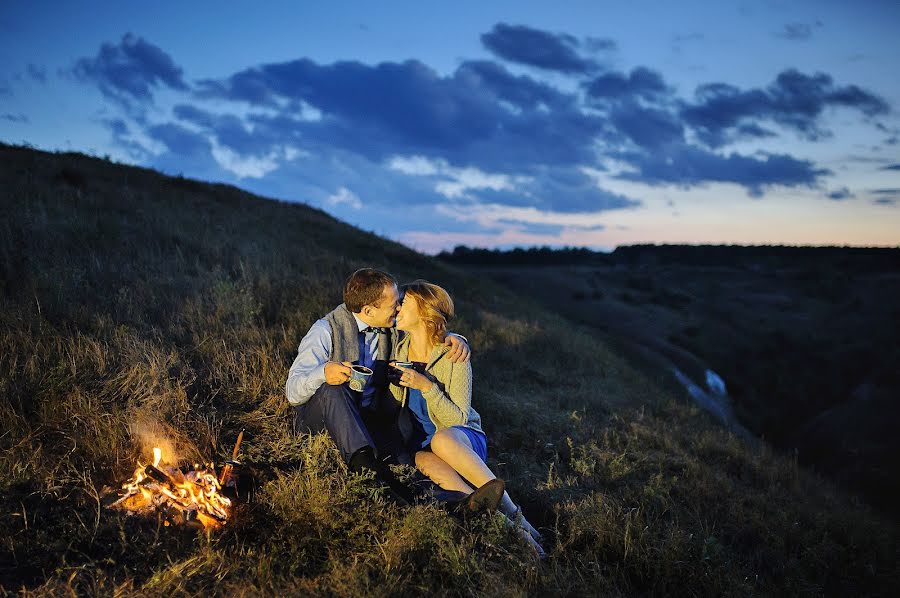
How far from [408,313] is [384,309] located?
21cm

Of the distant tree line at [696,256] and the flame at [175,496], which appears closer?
the flame at [175,496]

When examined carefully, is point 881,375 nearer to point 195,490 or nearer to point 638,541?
point 638,541

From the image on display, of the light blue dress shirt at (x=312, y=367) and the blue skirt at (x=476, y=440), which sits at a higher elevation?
the light blue dress shirt at (x=312, y=367)

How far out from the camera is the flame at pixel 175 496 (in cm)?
340

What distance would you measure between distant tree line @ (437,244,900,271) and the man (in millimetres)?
39507

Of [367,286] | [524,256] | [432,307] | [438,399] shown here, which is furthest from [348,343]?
[524,256]

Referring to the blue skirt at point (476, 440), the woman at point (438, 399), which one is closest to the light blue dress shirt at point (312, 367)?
the woman at point (438, 399)

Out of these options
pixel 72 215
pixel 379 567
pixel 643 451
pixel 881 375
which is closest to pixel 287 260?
pixel 72 215

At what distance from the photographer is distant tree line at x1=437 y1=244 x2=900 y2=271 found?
155 feet

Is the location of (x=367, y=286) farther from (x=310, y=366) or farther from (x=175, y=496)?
(x=175, y=496)

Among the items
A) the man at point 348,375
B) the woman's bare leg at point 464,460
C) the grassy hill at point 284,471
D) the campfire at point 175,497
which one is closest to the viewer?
the grassy hill at point 284,471

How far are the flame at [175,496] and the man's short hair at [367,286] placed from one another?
158 centimetres

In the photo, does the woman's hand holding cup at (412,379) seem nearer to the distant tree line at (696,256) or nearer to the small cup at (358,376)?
the small cup at (358,376)

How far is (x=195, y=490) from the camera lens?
3.46 m
